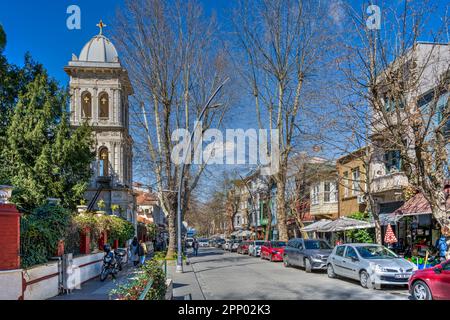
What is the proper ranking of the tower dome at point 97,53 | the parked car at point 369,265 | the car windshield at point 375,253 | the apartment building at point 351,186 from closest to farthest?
the parked car at point 369,265
the car windshield at point 375,253
the apartment building at point 351,186
the tower dome at point 97,53

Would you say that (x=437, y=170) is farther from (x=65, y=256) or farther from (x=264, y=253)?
(x=264, y=253)

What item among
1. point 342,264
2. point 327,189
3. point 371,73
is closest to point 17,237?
point 342,264

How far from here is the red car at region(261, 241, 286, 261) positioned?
30.3 meters

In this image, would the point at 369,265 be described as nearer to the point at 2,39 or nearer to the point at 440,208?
the point at 440,208

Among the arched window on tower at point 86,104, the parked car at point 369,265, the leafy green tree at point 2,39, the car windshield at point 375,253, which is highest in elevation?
the leafy green tree at point 2,39

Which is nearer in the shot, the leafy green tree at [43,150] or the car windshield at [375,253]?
the car windshield at [375,253]

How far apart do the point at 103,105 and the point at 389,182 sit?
26.9m

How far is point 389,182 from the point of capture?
25.7 meters

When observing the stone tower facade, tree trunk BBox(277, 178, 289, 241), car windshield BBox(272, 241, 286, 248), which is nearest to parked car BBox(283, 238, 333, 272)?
car windshield BBox(272, 241, 286, 248)

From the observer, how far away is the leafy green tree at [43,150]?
96.4 ft

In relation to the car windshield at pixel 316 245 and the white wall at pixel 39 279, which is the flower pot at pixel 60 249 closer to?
the white wall at pixel 39 279

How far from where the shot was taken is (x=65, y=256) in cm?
1417

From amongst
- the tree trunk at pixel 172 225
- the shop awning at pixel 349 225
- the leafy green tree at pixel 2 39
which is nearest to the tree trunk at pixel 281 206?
the shop awning at pixel 349 225
